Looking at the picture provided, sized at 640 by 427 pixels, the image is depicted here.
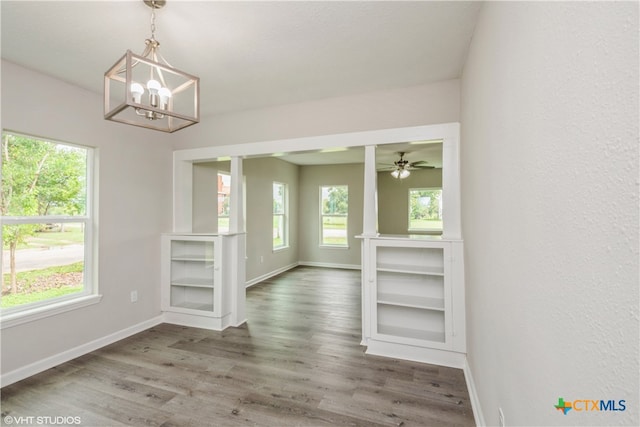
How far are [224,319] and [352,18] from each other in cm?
346

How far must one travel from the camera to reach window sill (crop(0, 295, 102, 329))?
243 centimetres

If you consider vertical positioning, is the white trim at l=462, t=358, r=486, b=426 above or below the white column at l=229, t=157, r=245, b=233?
below

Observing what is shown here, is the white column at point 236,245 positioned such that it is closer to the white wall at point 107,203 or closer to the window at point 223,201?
the white wall at point 107,203

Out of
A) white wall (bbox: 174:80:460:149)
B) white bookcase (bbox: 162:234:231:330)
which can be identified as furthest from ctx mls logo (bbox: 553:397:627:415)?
white bookcase (bbox: 162:234:231:330)

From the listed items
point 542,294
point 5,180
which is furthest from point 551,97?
point 5,180

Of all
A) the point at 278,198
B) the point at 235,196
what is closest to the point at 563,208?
the point at 235,196

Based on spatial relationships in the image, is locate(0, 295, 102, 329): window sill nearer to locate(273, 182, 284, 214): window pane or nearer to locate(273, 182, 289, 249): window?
locate(273, 182, 289, 249): window

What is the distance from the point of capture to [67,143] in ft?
9.48

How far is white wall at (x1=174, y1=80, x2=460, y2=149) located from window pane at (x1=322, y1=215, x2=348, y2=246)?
4.32m

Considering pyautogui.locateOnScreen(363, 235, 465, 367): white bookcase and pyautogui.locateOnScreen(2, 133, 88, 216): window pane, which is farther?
pyautogui.locateOnScreen(363, 235, 465, 367): white bookcase

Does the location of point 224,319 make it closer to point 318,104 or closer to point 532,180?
point 318,104

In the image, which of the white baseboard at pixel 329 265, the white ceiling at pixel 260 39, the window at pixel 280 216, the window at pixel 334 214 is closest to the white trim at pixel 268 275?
the white baseboard at pixel 329 265

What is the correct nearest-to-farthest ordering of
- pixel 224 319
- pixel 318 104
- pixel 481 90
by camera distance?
pixel 481 90, pixel 318 104, pixel 224 319
